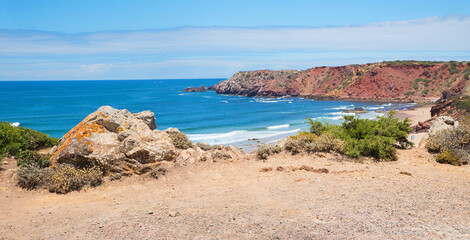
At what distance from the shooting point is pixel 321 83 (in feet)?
333

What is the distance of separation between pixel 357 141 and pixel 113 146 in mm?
9308

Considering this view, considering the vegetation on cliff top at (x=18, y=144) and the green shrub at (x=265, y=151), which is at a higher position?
the vegetation on cliff top at (x=18, y=144)

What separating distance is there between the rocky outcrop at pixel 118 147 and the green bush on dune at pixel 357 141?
391 cm

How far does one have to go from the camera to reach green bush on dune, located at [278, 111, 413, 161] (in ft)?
38.3

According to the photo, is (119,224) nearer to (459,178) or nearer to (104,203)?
(104,203)

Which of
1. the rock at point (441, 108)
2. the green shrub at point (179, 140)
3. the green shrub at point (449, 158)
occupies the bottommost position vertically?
the rock at point (441, 108)

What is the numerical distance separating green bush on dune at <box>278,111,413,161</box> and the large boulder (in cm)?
526

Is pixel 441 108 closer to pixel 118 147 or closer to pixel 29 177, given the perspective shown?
pixel 118 147

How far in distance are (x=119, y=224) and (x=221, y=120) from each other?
139 feet

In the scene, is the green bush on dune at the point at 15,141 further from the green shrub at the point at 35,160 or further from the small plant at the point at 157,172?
the small plant at the point at 157,172

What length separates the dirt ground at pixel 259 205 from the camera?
5832 mm

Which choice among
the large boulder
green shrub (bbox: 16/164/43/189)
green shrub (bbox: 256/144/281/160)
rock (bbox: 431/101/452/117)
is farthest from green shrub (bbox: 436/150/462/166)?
rock (bbox: 431/101/452/117)

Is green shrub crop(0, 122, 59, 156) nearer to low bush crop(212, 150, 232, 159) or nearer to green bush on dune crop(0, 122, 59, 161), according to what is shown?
green bush on dune crop(0, 122, 59, 161)

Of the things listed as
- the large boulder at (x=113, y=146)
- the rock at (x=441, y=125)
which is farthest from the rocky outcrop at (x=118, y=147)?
the rock at (x=441, y=125)
